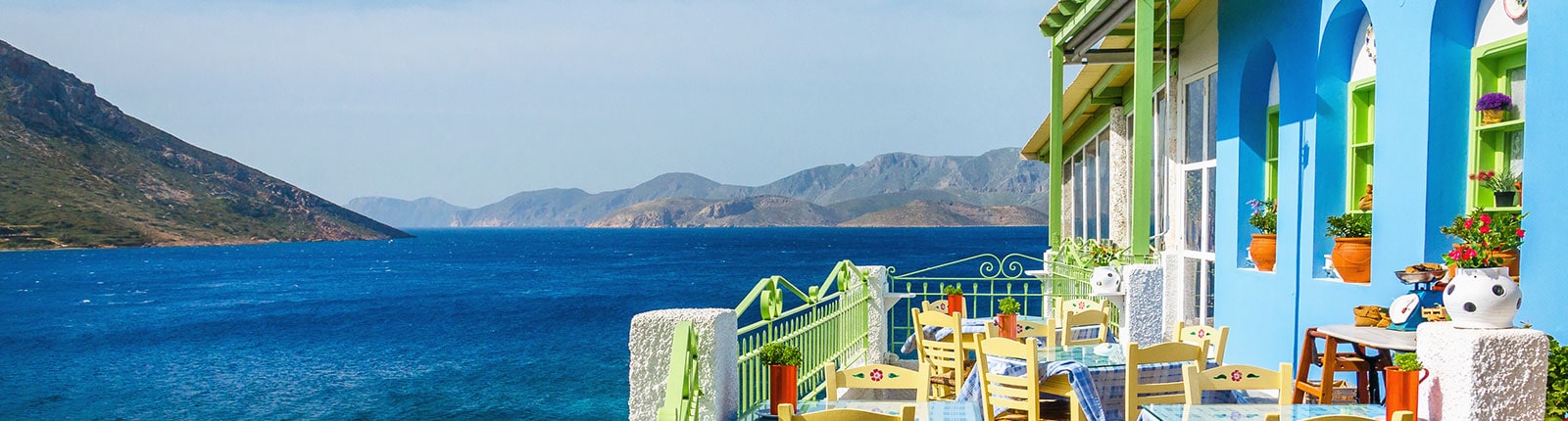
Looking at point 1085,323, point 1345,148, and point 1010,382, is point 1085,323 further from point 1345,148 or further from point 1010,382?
point 1010,382

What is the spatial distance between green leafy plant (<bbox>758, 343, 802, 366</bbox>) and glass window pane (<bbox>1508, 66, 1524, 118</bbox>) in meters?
4.06


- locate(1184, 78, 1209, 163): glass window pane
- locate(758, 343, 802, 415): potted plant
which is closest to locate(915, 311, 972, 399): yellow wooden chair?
locate(758, 343, 802, 415): potted plant

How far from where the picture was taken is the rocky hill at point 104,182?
356ft

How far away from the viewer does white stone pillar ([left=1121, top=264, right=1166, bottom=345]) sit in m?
8.57

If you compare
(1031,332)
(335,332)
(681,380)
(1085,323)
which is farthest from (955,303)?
(335,332)

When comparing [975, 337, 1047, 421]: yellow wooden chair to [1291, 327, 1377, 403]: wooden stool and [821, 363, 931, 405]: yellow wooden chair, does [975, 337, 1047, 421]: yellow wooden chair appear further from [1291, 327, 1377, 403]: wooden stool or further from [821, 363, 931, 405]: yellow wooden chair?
[1291, 327, 1377, 403]: wooden stool

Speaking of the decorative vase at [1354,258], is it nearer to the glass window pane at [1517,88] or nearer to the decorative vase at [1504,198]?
the decorative vase at [1504,198]

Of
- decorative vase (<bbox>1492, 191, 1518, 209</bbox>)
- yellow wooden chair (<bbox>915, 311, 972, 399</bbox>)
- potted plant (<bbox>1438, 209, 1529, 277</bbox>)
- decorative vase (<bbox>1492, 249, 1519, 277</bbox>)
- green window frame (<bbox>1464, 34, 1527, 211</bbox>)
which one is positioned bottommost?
yellow wooden chair (<bbox>915, 311, 972, 399</bbox>)

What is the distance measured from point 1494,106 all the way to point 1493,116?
0.31ft

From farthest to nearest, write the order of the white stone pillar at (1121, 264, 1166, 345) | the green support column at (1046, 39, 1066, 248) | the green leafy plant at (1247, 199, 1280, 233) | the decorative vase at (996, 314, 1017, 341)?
the green support column at (1046, 39, 1066, 248), the white stone pillar at (1121, 264, 1166, 345), the green leafy plant at (1247, 199, 1280, 233), the decorative vase at (996, 314, 1017, 341)

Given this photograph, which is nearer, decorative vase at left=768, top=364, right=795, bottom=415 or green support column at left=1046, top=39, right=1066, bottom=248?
decorative vase at left=768, top=364, right=795, bottom=415

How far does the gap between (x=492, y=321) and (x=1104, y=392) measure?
45.9 metres

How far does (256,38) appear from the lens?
122m

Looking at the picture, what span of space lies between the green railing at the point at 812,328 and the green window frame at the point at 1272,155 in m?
3.48
